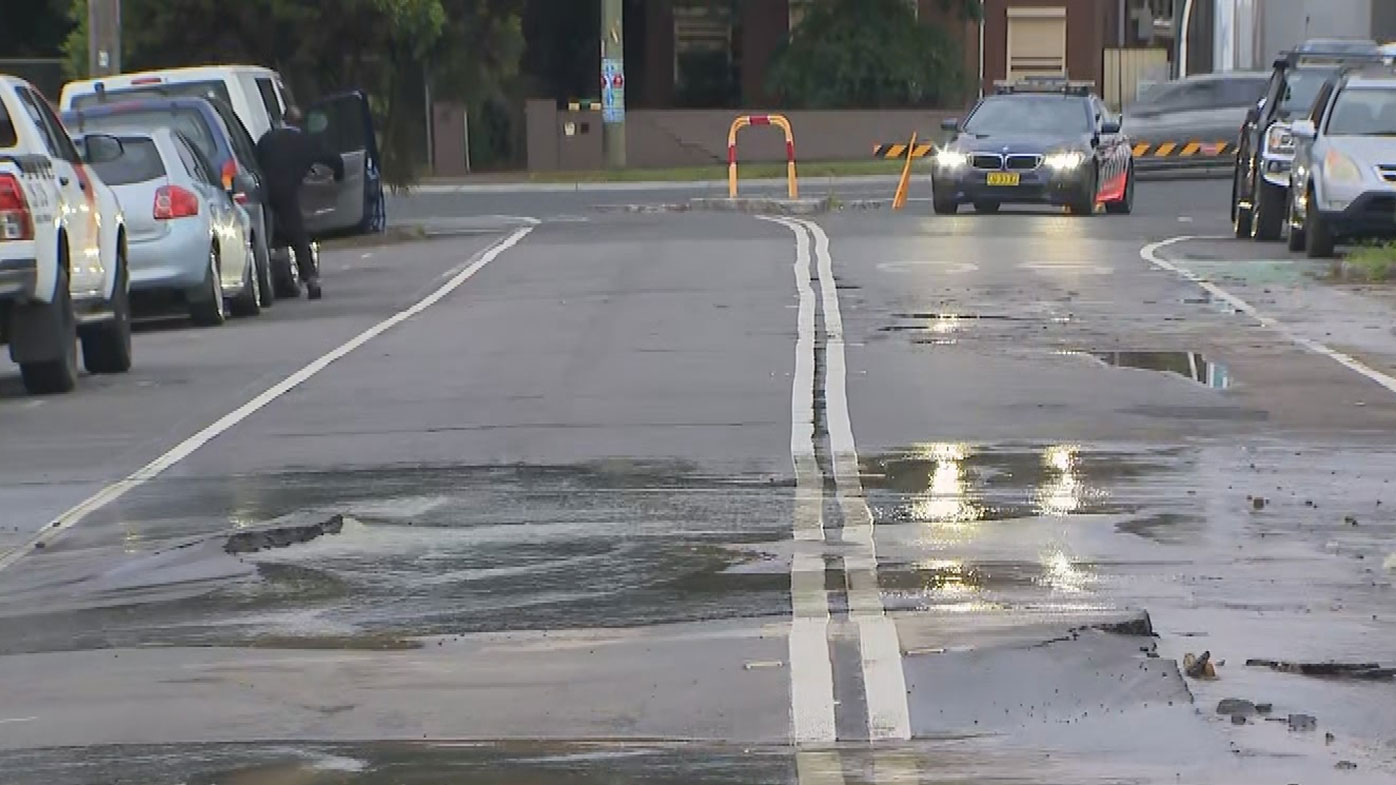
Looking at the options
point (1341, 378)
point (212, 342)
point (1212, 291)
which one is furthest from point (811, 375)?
point (1212, 291)

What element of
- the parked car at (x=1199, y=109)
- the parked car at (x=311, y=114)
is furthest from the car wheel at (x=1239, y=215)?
the parked car at (x=1199, y=109)

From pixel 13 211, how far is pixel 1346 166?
13.9 m

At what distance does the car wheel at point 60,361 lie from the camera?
53.7 ft

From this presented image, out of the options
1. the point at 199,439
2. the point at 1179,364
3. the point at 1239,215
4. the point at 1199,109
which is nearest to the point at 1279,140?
the point at 1239,215

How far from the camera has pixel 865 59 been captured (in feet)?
188

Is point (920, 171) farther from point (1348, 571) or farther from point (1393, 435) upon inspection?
point (1348, 571)

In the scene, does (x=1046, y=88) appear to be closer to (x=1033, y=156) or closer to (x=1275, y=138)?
(x=1033, y=156)

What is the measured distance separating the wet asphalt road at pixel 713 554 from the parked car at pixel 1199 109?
23.7 meters

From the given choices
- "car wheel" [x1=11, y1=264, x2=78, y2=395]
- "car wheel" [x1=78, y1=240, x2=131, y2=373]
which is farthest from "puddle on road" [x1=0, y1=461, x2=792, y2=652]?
"car wheel" [x1=78, y1=240, x2=131, y2=373]

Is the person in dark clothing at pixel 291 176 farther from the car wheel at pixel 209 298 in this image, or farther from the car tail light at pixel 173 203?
the car tail light at pixel 173 203

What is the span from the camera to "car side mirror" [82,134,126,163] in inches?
700

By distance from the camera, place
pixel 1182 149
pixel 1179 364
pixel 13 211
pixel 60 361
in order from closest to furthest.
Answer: pixel 13 211
pixel 60 361
pixel 1179 364
pixel 1182 149

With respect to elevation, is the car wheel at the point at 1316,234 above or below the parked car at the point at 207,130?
below

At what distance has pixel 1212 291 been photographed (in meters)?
22.8
